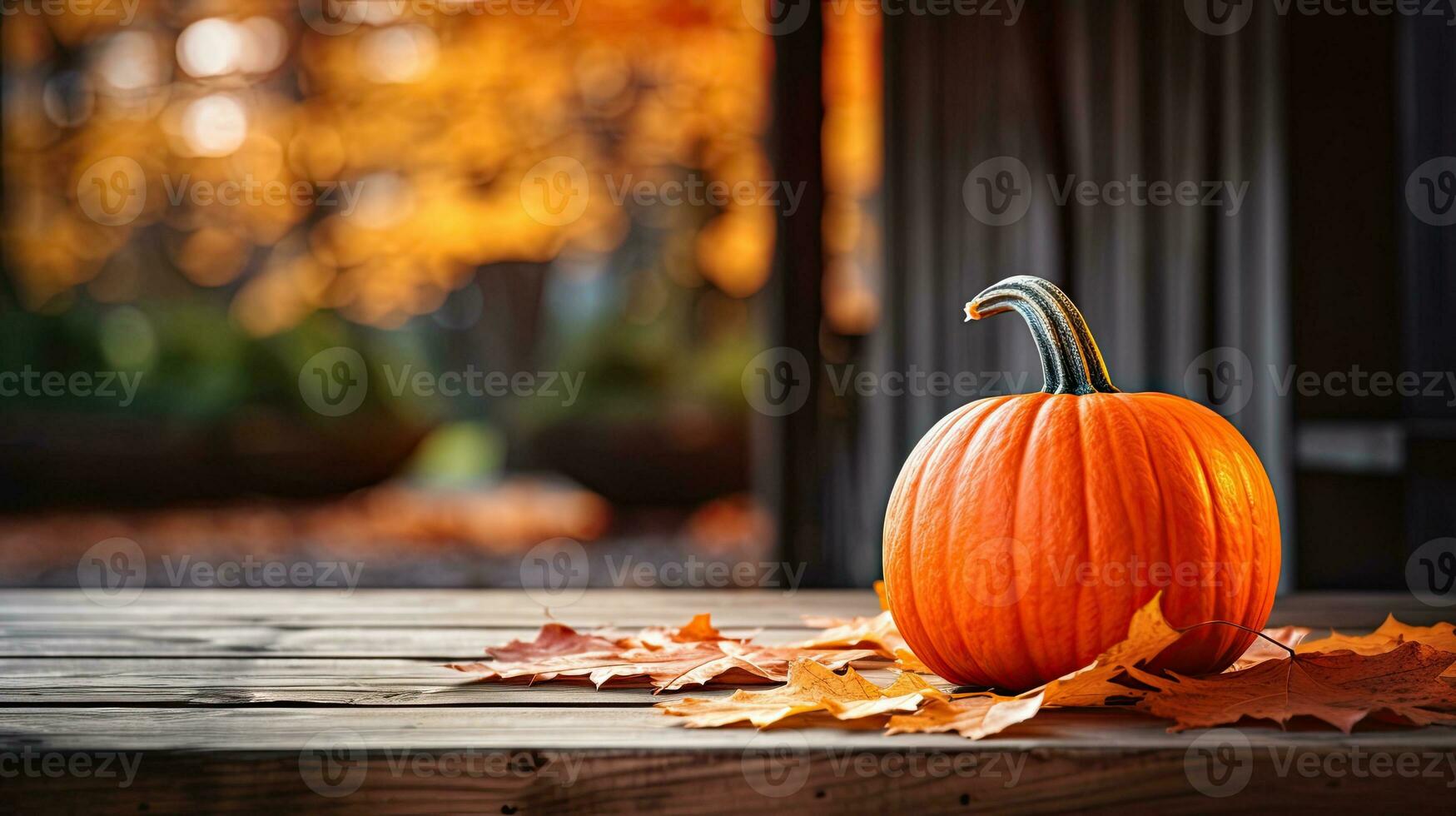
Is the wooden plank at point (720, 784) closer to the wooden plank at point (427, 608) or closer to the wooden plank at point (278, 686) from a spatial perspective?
the wooden plank at point (278, 686)

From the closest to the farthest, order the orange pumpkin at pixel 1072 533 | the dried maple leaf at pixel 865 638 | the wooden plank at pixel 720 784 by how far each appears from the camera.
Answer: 1. the wooden plank at pixel 720 784
2. the orange pumpkin at pixel 1072 533
3. the dried maple leaf at pixel 865 638

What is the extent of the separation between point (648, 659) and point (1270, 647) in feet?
1.91

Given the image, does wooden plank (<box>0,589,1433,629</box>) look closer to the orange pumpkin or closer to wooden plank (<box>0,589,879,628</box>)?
wooden plank (<box>0,589,879,628</box>)

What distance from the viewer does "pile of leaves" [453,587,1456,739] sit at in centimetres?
83

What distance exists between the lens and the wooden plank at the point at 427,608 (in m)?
1.42

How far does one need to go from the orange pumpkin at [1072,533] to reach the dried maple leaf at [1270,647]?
52 millimetres

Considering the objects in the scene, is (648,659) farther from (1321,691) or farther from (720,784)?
(1321,691)

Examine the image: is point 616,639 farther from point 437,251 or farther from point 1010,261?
point 437,251

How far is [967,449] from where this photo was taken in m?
0.97

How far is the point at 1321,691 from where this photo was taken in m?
0.87

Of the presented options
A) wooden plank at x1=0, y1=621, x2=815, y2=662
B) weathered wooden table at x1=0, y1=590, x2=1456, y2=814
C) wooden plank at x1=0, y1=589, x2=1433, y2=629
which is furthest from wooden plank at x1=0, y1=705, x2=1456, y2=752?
wooden plank at x1=0, y1=589, x2=1433, y2=629

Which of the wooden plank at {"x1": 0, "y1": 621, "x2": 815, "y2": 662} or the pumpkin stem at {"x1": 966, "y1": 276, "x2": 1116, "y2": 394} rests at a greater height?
the pumpkin stem at {"x1": 966, "y1": 276, "x2": 1116, "y2": 394}

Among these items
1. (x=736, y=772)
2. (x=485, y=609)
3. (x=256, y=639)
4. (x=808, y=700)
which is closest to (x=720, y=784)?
(x=736, y=772)

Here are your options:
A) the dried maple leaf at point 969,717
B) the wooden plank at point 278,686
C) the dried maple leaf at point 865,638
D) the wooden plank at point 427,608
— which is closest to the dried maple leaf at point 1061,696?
the dried maple leaf at point 969,717
